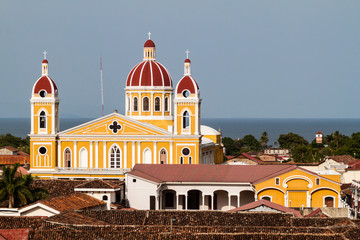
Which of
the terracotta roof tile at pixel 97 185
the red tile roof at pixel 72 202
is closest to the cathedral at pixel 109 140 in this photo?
the terracotta roof tile at pixel 97 185

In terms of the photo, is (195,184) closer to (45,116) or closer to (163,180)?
(163,180)

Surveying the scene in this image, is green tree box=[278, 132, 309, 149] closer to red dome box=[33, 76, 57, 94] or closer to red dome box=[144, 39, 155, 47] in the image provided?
red dome box=[144, 39, 155, 47]

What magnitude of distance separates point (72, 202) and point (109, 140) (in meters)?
21.0

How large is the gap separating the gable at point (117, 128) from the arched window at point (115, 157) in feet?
3.84

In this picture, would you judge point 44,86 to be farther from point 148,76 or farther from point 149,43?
point 149,43

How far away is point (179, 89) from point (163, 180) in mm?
10866

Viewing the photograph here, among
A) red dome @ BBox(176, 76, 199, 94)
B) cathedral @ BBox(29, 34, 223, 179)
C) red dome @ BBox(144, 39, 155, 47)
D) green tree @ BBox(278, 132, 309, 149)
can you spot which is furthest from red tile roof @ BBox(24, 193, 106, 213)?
green tree @ BBox(278, 132, 309, 149)

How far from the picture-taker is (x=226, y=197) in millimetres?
71688

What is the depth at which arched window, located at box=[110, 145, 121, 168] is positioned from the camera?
78.9 metres

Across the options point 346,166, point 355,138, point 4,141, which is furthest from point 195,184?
point 4,141

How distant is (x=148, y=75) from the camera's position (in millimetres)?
83125

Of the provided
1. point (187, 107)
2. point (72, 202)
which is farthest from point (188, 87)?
point (72, 202)

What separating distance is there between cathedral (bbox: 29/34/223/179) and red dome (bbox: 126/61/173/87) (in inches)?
133

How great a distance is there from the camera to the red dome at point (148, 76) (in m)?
83.0
